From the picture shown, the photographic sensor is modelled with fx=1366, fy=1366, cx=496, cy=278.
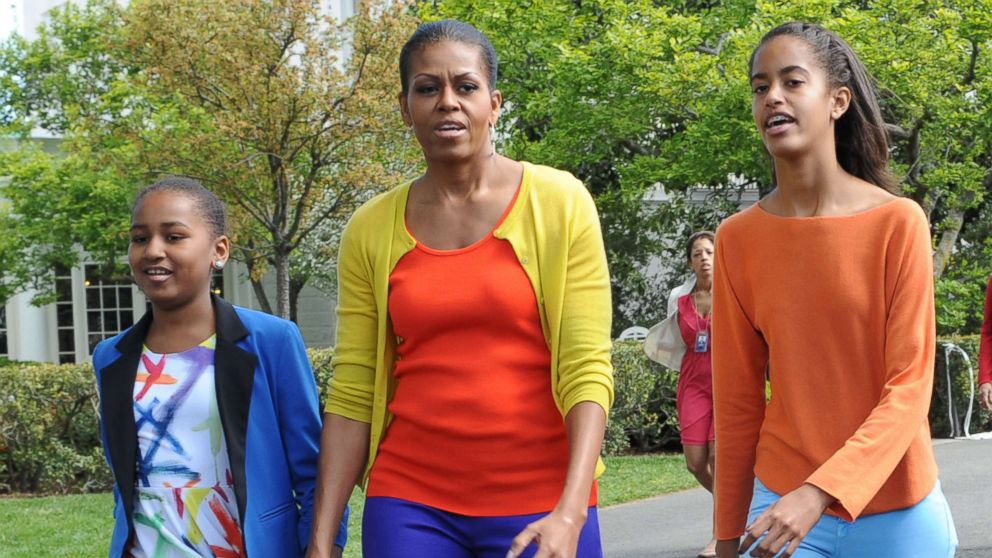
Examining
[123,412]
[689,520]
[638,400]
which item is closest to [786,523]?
[123,412]

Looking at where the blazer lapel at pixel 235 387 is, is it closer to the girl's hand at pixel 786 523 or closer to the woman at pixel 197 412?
the woman at pixel 197 412

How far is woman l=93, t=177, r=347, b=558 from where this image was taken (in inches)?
134

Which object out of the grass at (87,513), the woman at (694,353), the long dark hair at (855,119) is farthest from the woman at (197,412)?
the grass at (87,513)

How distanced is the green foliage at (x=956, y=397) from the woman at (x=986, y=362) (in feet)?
26.9

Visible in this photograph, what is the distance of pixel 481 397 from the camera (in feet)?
9.69

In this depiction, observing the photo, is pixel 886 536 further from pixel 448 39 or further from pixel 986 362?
pixel 986 362

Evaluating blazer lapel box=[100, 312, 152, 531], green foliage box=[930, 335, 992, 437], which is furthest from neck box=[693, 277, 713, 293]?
green foliage box=[930, 335, 992, 437]

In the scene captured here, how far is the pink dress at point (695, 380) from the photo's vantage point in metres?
8.60

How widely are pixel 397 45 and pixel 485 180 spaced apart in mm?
16100

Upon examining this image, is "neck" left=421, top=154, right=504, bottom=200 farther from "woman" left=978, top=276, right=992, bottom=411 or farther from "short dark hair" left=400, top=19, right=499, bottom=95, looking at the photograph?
"woman" left=978, top=276, right=992, bottom=411

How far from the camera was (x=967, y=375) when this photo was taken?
1664cm

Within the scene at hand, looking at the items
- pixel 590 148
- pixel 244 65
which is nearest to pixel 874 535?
pixel 244 65

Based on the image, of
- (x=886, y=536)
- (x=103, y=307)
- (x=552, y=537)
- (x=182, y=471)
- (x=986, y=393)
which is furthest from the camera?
(x=103, y=307)

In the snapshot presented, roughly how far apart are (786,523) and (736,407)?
60cm
